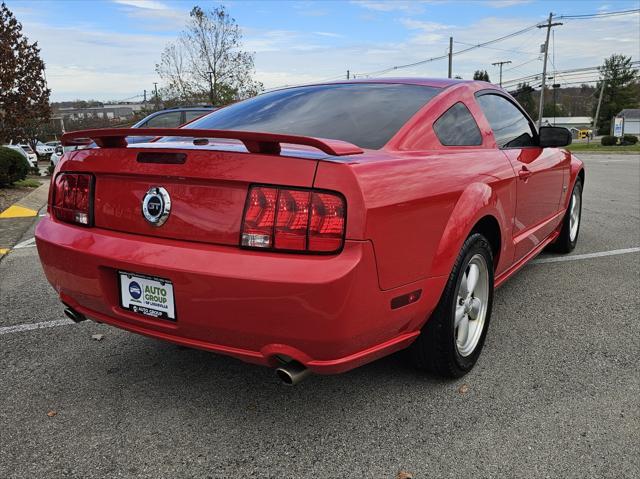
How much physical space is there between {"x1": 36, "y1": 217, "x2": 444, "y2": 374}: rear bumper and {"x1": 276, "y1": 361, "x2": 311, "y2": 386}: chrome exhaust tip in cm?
5

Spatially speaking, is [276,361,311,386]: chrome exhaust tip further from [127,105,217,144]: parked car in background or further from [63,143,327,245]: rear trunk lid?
[127,105,217,144]: parked car in background

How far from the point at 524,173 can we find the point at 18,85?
13.5m

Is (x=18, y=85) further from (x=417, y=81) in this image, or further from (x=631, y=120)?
(x=631, y=120)

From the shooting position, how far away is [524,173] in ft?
10.7

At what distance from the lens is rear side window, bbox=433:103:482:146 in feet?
8.72

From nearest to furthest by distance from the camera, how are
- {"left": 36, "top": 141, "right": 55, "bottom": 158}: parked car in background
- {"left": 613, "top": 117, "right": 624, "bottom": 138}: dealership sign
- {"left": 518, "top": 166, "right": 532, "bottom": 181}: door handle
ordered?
1. {"left": 518, "top": 166, "right": 532, "bottom": 181}: door handle
2. {"left": 613, "top": 117, "right": 624, "bottom": 138}: dealership sign
3. {"left": 36, "top": 141, "right": 55, "bottom": 158}: parked car in background

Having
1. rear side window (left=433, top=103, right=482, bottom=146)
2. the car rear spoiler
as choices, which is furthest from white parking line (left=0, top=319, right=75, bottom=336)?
rear side window (left=433, top=103, right=482, bottom=146)

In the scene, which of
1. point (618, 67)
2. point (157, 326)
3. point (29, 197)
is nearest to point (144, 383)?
point (157, 326)

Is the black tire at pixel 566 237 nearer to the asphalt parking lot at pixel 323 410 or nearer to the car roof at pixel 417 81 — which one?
the asphalt parking lot at pixel 323 410

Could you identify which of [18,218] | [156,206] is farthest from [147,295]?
[18,218]

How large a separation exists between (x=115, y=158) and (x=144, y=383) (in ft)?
3.69

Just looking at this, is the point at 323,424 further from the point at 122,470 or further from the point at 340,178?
the point at 340,178

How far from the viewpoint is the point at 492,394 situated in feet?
8.17

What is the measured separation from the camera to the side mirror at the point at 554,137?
11.9ft
